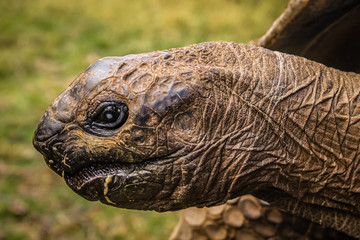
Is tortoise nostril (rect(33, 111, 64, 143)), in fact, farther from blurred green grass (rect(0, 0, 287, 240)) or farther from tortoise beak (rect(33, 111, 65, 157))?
blurred green grass (rect(0, 0, 287, 240))

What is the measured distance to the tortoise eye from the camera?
1306 millimetres

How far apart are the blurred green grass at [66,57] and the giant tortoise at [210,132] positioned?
6.02ft

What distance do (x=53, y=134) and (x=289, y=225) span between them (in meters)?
1.06

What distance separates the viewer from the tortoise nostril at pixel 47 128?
1.33 meters

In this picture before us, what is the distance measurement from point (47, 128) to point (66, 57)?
4.30 m

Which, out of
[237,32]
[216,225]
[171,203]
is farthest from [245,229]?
[237,32]

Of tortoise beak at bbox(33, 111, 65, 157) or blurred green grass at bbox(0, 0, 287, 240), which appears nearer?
tortoise beak at bbox(33, 111, 65, 157)

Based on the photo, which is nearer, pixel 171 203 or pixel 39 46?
pixel 171 203

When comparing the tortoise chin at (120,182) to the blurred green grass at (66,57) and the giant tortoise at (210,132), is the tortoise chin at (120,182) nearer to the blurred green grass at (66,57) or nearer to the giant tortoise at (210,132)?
the giant tortoise at (210,132)

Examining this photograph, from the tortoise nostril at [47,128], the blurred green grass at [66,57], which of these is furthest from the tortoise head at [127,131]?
the blurred green grass at [66,57]

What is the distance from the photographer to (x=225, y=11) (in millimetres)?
5695

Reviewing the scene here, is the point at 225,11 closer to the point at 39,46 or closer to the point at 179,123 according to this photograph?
the point at 39,46

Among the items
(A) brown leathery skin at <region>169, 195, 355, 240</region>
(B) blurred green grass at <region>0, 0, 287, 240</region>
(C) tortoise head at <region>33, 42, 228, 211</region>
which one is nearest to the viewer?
(C) tortoise head at <region>33, 42, 228, 211</region>

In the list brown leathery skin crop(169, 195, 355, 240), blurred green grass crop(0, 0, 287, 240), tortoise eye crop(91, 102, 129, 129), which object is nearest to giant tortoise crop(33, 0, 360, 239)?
tortoise eye crop(91, 102, 129, 129)
